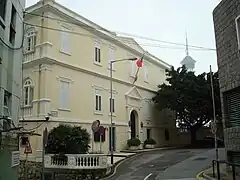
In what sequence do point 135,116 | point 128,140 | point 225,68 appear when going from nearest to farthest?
point 225,68 → point 128,140 → point 135,116

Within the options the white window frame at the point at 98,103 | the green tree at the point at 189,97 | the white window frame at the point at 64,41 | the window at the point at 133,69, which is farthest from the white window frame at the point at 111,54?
the green tree at the point at 189,97

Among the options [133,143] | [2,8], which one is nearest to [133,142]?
[133,143]

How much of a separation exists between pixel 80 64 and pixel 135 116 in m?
9.78

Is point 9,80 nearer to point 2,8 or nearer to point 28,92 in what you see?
point 2,8

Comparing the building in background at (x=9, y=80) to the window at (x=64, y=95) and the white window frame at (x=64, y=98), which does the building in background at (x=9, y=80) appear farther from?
the window at (x=64, y=95)

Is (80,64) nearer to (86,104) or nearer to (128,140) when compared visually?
(86,104)

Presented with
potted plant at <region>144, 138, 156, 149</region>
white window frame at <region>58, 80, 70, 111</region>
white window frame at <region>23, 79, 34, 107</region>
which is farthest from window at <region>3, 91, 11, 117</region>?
potted plant at <region>144, 138, 156, 149</region>

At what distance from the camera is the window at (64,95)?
911 inches

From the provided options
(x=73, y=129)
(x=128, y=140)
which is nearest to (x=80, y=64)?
(x=73, y=129)

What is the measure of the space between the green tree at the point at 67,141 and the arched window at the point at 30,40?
22.5 ft

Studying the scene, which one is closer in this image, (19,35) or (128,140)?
(19,35)

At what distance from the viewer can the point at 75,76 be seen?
24.8 metres

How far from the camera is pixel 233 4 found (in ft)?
42.3

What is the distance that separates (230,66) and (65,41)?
47.7ft
